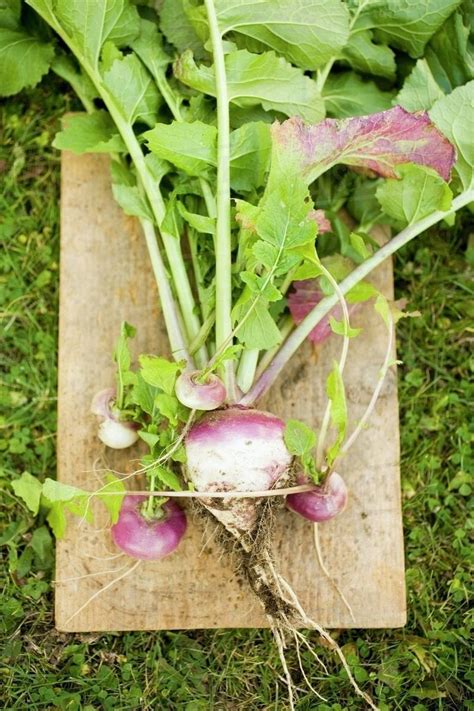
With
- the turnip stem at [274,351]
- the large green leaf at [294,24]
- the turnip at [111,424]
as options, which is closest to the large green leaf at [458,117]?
the large green leaf at [294,24]

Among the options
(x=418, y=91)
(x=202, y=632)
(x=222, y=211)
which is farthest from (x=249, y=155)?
(x=202, y=632)

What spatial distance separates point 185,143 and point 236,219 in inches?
6.5

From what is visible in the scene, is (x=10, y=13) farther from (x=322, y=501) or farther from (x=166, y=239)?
(x=322, y=501)

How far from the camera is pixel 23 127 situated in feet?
6.05

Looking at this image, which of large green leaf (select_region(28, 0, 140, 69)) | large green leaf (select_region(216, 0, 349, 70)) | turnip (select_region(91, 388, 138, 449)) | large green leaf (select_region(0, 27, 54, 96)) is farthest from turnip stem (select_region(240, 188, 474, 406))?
large green leaf (select_region(0, 27, 54, 96))

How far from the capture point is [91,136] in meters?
1.60

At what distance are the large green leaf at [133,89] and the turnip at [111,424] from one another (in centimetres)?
53

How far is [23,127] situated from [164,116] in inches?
16.4

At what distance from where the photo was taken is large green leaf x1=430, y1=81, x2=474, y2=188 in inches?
57.9

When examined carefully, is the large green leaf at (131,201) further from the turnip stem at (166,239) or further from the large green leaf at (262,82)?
the large green leaf at (262,82)

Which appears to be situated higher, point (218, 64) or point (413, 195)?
point (218, 64)

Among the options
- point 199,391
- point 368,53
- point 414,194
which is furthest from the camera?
point 368,53

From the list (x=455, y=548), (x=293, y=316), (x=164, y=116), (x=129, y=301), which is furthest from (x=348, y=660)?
(x=164, y=116)

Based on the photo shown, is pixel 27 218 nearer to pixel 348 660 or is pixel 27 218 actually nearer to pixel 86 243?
pixel 86 243
